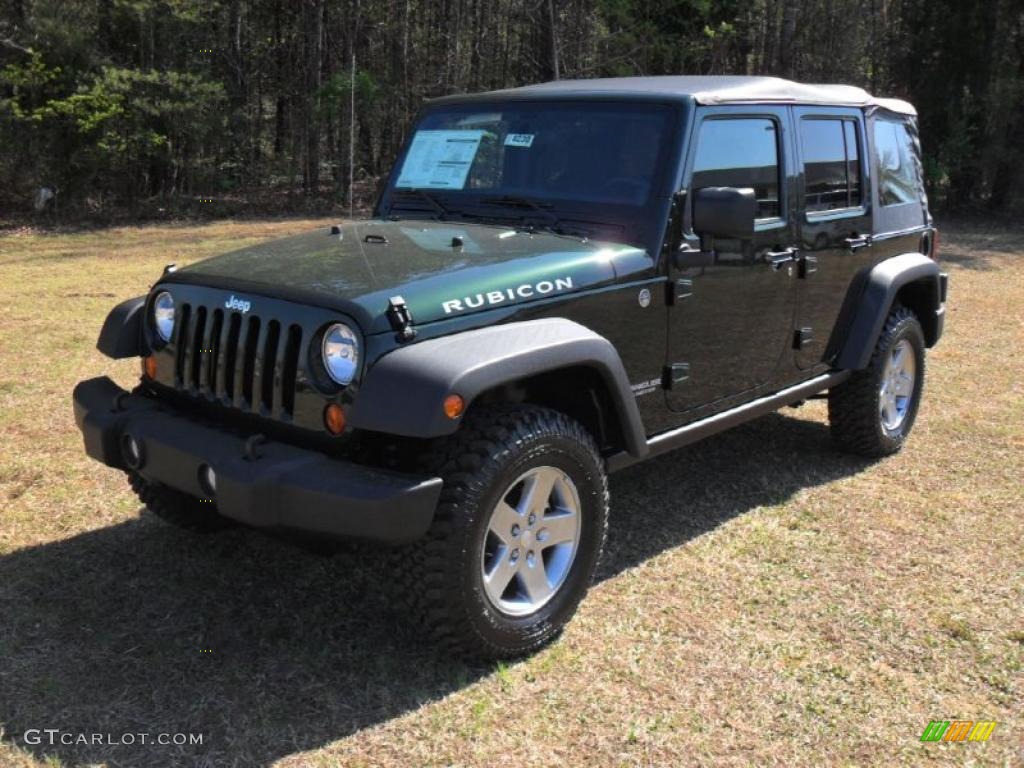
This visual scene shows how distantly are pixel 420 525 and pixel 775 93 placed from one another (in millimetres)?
2556

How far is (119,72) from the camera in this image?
16.6 m

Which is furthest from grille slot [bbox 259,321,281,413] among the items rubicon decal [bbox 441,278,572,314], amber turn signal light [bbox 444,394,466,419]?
amber turn signal light [bbox 444,394,466,419]

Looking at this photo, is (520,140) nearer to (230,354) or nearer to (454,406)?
(230,354)

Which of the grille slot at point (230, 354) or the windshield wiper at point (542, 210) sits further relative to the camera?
the windshield wiper at point (542, 210)

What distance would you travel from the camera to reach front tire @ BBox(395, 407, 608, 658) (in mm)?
2814

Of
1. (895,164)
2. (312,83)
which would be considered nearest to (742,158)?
(895,164)

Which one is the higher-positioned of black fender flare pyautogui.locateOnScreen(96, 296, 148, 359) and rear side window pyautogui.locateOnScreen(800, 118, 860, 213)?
rear side window pyautogui.locateOnScreen(800, 118, 860, 213)

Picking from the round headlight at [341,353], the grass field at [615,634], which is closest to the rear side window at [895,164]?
the grass field at [615,634]

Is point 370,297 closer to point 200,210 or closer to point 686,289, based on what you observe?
point 686,289

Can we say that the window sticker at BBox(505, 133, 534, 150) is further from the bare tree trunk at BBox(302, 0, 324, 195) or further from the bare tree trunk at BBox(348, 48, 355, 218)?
the bare tree trunk at BBox(302, 0, 324, 195)

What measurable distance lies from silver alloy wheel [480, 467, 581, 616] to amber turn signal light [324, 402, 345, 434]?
1.71 ft

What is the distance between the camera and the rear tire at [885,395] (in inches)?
191

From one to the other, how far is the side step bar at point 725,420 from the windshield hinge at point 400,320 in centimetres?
101

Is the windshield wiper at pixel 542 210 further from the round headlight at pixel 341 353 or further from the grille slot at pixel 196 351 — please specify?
the grille slot at pixel 196 351
